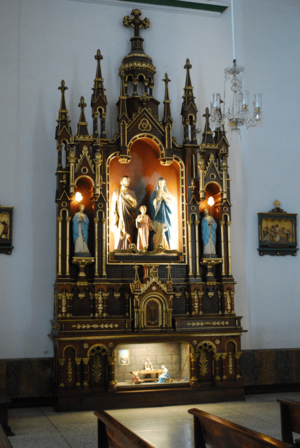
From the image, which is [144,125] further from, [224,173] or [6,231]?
[6,231]

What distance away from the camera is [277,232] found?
1181 cm

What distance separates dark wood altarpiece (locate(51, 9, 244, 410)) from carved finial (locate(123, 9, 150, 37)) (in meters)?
0.05

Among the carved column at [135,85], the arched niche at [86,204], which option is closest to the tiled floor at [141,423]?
the arched niche at [86,204]

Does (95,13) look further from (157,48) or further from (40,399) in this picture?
(40,399)

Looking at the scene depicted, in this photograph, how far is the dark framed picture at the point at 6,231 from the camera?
1032cm

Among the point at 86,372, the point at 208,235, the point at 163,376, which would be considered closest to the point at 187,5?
the point at 208,235

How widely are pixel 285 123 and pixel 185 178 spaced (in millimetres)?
2844

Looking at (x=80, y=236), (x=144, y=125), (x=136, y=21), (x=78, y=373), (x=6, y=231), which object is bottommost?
(x=78, y=373)

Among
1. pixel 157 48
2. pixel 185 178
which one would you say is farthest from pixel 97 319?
pixel 157 48

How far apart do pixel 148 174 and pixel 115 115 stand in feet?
4.58

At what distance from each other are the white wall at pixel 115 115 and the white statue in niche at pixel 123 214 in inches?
48.1

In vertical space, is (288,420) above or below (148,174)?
below

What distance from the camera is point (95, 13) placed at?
1152cm

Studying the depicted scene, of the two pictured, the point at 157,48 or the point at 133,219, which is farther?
the point at 157,48
